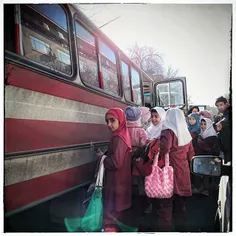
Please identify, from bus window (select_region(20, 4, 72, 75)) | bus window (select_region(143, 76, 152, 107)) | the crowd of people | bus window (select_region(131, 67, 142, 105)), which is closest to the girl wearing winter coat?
the crowd of people

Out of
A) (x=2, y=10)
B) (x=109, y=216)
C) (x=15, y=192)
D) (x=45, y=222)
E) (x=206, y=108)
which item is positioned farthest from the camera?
(x=206, y=108)

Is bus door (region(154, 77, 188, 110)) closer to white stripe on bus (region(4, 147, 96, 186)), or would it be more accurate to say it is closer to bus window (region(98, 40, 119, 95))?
bus window (region(98, 40, 119, 95))

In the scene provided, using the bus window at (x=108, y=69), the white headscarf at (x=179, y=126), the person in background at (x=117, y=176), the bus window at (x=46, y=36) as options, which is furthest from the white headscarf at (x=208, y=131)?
the bus window at (x=46, y=36)

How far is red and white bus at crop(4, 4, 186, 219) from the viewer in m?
1.63

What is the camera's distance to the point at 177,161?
7.01ft

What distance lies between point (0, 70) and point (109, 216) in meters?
1.61

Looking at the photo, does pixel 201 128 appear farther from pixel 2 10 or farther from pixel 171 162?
pixel 2 10

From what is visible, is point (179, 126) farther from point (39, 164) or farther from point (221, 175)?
point (39, 164)

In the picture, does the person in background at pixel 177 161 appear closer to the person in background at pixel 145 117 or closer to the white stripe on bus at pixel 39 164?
the person in background at pixel 145 117

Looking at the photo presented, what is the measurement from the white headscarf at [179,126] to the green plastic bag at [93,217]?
0.98 m

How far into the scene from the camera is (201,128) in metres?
2.24

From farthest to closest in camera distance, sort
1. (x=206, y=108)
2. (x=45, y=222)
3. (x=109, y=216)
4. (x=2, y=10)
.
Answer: (x=206, y=108) < (x=109, y=216) < (x=45, y=222) < (x=2, y=10)

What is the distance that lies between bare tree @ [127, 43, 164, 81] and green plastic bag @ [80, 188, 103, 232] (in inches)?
55.6

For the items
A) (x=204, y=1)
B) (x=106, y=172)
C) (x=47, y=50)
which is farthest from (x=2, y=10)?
(x=204, y=1)
